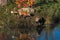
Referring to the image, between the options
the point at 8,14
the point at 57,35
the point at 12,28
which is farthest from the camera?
the point at 8,14

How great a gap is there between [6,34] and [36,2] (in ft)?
10.7

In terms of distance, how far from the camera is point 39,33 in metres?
13.0

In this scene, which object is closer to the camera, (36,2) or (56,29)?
(56,29)

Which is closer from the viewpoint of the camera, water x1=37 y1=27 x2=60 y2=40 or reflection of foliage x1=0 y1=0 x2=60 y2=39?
water x1=37 y1=27 x2=60 y2=40

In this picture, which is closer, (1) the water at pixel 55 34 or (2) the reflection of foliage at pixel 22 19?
(1) the water at pixel 55 34

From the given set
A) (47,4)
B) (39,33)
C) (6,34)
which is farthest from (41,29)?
(47,4)

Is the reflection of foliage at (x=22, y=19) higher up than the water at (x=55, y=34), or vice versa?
the reflection of foliage at (x=22, y=19)

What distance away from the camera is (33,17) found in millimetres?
14398

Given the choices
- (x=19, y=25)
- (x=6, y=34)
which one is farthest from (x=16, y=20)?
(x=6, y=34)

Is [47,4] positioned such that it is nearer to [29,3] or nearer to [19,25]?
[29,3]

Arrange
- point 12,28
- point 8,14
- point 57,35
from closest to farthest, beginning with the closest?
point 57,35 < point 12,28 < point 8,14

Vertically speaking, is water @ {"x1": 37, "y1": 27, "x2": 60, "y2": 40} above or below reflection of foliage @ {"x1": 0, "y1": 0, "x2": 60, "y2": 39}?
below

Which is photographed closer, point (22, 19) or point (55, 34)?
point (55, 34)

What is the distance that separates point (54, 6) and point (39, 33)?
222 centimetres
